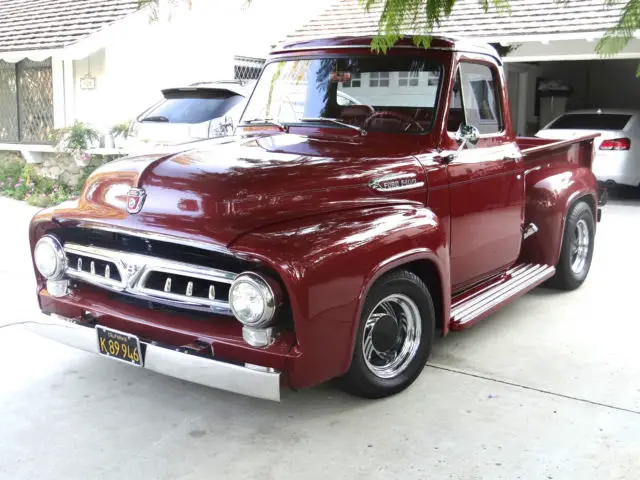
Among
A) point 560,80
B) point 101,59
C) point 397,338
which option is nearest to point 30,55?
point 101,59

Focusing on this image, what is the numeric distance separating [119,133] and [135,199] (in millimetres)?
8551

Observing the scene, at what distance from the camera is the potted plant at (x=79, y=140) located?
11.5 metres

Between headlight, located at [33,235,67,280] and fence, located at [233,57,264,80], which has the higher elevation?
fence, located at [233,57,264,80]

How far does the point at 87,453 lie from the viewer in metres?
3.35

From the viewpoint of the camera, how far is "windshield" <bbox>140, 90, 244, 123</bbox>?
30.8 feet

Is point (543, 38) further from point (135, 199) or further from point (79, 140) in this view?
point (135, 199)

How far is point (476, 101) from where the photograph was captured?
473 cm

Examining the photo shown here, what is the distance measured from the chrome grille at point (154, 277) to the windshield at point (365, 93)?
4.97ft

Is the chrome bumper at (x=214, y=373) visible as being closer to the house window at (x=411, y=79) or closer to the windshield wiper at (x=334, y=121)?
the windshield wiper at (x=334, y=121)

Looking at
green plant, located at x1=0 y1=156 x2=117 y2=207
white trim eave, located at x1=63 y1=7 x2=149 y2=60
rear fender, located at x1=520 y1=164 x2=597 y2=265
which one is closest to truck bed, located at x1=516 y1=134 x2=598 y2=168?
rear fender, located at x1=520 y1=164 x2=597 y2=265

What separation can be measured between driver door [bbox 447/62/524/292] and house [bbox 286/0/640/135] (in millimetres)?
2724

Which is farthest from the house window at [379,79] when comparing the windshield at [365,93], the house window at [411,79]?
the house window at [411,79]

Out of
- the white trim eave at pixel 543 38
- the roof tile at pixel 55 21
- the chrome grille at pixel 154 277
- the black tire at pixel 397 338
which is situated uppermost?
the roof tile at pixel 55 21

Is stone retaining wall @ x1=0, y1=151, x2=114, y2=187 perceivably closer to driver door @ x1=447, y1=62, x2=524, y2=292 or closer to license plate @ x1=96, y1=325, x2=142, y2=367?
driver door @ x1=447, y1=62, x2=524, y2=292
